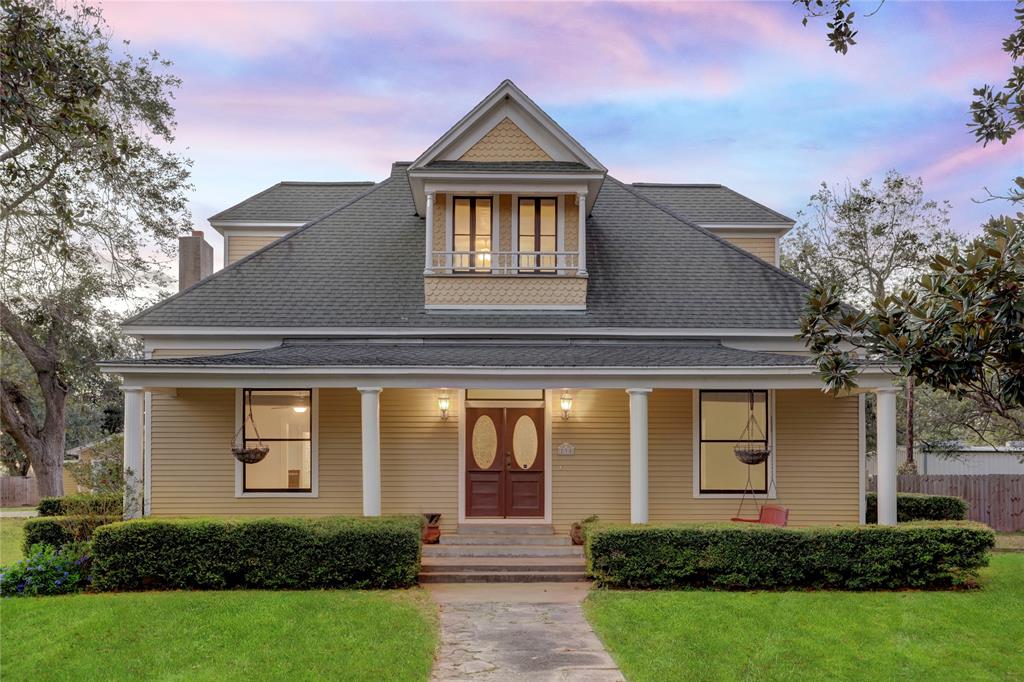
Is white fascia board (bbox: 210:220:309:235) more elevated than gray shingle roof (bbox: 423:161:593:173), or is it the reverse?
gray shingle roof (bbox: 423:161:593:173)

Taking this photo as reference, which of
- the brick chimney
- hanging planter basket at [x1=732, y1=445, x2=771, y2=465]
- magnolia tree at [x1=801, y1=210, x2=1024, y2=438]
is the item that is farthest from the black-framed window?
magnolia tree at [x1=801, y1=210, x2=1024, y2=438]

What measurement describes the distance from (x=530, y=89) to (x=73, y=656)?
13213 millimetres

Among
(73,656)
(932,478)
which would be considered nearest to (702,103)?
(932,478)

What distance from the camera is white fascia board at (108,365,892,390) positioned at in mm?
12258

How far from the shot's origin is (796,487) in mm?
14141

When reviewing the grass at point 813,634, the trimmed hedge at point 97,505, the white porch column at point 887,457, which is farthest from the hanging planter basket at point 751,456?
the trimmed hedge at point 97,505

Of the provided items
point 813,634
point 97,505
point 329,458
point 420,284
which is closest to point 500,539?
point 329,458

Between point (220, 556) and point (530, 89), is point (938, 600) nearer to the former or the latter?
point (220, 556)

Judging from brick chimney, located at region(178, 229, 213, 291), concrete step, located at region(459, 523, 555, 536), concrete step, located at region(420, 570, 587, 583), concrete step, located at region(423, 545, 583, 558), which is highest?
brick chimney, located at region(178, 229, 213, 291)

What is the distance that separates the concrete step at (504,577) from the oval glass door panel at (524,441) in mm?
2847

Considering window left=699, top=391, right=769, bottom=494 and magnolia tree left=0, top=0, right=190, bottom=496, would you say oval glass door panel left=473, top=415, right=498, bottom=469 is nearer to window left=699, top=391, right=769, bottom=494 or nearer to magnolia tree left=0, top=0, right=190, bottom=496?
window left=699, top=391, right=769, bottom=494

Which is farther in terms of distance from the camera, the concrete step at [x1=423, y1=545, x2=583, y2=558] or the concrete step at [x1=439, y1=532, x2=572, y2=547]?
the concrete step at [x1=439, y1=532, x2=572, y2=547]

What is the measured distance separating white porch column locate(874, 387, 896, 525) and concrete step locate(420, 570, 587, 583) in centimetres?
486

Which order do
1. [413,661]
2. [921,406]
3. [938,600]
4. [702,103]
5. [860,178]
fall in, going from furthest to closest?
[921,406]
[860,178]
[702,103]
[938,600]
[413,661]
